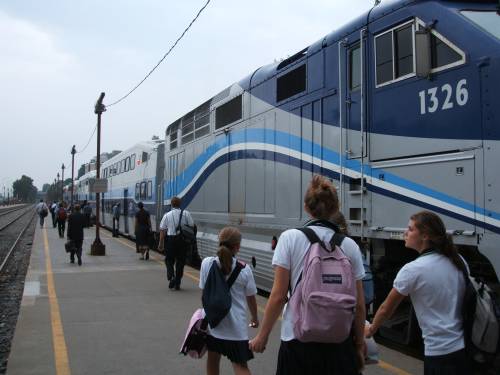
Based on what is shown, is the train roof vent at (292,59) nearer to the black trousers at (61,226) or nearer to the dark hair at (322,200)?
the dark hair at (322,200)

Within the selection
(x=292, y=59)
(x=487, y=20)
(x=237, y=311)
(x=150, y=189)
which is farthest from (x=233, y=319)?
(x=150, y=189)

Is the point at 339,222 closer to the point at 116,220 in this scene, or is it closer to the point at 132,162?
the point at 132,162

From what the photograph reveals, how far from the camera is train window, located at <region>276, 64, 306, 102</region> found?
316 inches

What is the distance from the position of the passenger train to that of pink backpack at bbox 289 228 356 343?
2274mm

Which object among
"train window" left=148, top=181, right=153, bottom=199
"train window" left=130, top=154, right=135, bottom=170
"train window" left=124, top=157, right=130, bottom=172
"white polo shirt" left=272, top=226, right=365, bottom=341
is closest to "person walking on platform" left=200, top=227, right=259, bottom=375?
"white polo shirt" left=272, top=226, right=365, bottom=341

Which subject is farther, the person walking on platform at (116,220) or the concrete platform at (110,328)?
the person walking on platform at (116,220)

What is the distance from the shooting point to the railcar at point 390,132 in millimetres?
4934

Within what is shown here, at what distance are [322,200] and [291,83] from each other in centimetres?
543

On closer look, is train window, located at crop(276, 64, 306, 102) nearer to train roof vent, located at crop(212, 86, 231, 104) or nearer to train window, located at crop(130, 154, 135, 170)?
train roof vent, located at crop(212, 86, 231, 104)

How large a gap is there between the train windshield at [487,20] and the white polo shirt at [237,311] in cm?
301

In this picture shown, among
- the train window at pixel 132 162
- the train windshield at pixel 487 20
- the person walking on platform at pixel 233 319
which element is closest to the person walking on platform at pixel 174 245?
the person walking on platform at pixel 233 319

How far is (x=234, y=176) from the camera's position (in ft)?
34.2

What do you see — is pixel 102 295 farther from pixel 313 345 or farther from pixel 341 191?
pixel 313 345

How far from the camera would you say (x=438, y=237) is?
10.8ft
